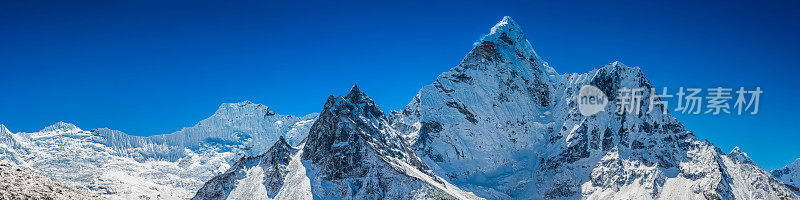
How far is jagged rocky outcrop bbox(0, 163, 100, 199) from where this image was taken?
99.7 metres

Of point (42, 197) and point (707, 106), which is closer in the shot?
point (42, 197)

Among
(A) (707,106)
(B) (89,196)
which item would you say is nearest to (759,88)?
(A) (707,106)

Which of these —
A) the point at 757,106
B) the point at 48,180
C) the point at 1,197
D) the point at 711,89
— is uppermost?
the point at 711,89

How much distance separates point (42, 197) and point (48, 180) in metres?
10.7

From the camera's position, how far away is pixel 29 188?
338 ft

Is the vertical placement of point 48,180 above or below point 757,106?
below

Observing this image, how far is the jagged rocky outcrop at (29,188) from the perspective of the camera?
99656 mm

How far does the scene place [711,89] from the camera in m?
161

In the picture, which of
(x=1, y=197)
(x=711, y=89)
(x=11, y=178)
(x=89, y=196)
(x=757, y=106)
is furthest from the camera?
(x=711, y=89)

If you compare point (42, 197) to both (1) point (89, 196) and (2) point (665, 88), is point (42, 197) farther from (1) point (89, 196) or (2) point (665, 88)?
(2) point (665, 88)

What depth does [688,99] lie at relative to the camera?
164625 millimetres

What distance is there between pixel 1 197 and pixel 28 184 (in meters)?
8.55

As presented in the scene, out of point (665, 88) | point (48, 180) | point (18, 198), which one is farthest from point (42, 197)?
point (665, 88)

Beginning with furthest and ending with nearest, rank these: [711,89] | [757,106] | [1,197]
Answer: [711,89] < [757,106] < [1,197]
